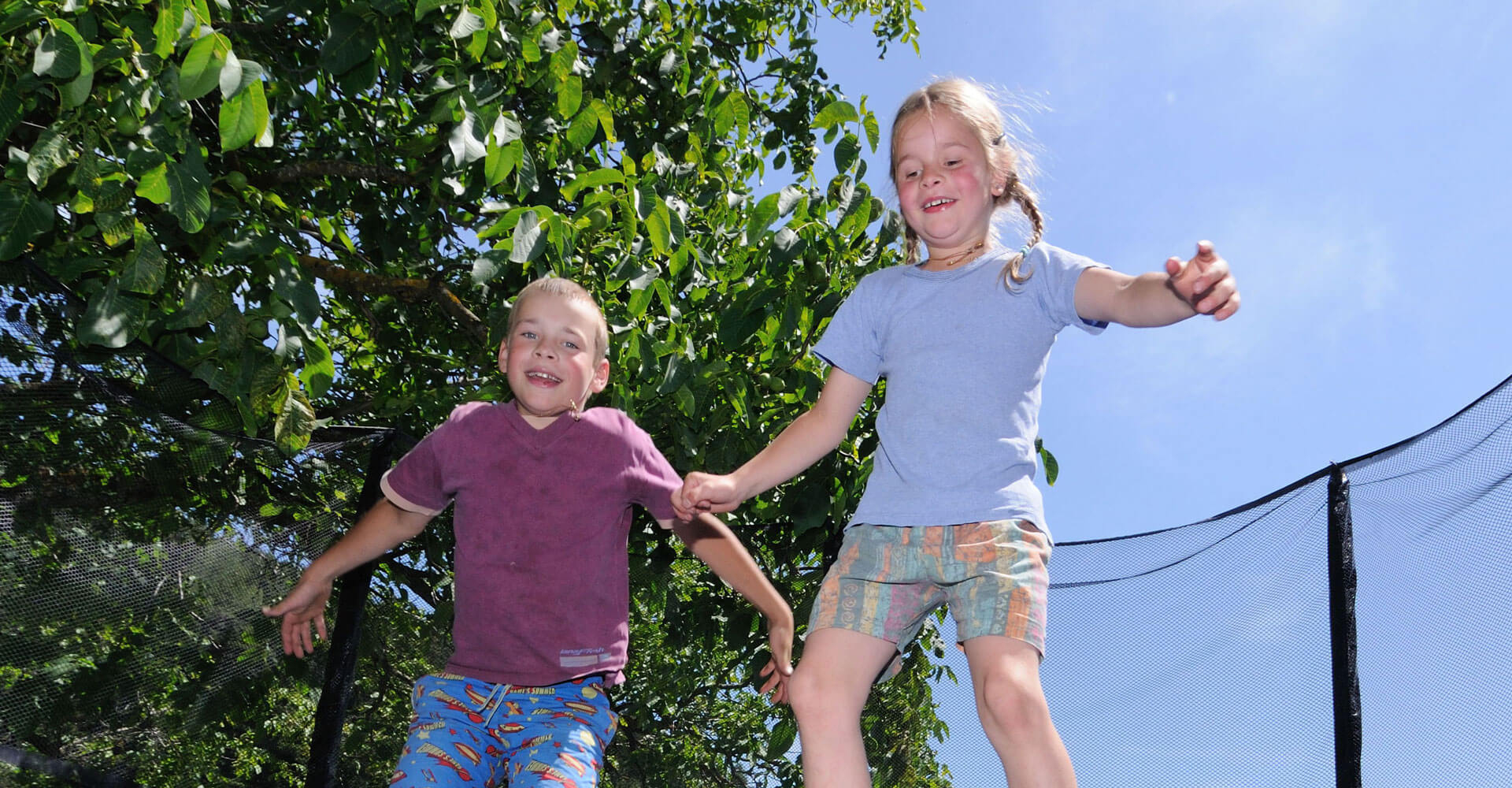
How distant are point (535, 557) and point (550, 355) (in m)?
0.39

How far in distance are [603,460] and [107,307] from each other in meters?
1.05

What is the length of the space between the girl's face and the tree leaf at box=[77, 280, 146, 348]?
154cm

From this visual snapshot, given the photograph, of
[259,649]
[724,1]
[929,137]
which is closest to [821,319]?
[929,137]

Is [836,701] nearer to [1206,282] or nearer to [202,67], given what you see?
[1206,282]

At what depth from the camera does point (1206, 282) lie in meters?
1.63

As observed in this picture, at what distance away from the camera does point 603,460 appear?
217 cm

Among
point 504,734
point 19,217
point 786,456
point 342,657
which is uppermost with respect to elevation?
point 19,217

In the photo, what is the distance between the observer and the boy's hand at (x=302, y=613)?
90.4 inches

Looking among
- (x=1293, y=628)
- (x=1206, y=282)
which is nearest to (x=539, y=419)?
(x=1206, y=282)

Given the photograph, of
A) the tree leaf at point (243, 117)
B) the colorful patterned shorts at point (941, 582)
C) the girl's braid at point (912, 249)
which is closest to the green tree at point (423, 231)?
the tree leaf at point (243, 117)

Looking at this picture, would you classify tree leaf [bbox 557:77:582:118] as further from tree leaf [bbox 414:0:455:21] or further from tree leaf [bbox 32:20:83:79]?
tree leaf [bbox 32:20:83:79]

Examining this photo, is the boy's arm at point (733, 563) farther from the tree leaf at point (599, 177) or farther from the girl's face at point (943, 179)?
the tree leaf at point (599, 177)

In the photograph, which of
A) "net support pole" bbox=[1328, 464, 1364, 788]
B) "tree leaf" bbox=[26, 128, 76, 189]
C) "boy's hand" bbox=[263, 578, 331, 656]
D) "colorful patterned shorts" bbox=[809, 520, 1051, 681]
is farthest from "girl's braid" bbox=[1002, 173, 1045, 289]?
"tree leaf" bbox=[26, 128, 76, 189]

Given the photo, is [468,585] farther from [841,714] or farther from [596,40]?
[596,40]
